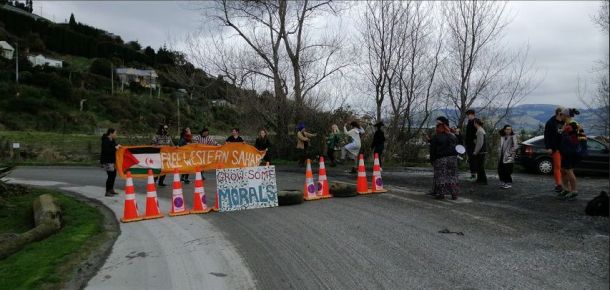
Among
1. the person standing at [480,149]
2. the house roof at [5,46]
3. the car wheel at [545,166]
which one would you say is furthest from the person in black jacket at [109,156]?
the house roof at [5,46]

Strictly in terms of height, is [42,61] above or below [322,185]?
above

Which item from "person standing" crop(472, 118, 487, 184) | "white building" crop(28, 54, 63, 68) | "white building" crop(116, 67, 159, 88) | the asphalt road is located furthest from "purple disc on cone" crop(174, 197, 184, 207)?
"white building" crop(116, 67, 159, 88)

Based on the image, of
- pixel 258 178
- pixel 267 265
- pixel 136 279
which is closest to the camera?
pixel 136 279

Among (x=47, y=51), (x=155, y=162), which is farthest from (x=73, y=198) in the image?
(x=47, y=51)

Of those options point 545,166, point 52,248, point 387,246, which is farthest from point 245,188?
point 545,166

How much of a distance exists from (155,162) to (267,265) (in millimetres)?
6309

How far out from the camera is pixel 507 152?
12.1 metres

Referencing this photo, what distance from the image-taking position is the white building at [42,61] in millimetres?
70406

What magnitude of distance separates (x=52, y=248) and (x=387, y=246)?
199 inches

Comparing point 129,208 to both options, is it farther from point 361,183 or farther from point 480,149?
point 480,149

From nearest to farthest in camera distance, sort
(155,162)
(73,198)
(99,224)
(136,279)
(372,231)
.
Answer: (136,279), (372,231), (99,224), (155,162), (73,198)

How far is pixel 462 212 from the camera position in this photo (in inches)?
363

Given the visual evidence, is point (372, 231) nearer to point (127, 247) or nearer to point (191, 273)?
point (191, 273)

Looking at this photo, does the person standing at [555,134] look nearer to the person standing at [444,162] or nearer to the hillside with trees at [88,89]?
the person standing at [444,162]
